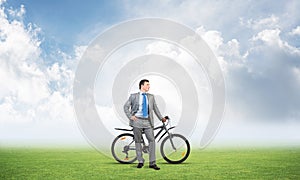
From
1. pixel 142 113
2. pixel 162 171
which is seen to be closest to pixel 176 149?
pixel 162 171

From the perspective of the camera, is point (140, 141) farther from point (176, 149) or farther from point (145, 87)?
point (145, 87)

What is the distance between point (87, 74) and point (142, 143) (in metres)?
3.43

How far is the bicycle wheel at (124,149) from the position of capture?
26.1 ft

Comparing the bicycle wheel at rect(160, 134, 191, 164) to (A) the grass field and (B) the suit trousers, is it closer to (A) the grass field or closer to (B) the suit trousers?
(A) the grass field

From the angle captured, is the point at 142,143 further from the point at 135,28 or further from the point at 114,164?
the point at 135,28

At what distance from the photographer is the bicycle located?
785cm

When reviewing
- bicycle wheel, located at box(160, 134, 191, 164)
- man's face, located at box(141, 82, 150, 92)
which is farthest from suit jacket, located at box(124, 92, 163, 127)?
bicycle wheel, located at box(160, 134, 191, 164)

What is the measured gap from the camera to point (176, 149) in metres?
7.86

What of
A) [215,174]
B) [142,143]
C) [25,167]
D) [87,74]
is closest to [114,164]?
[142,143]

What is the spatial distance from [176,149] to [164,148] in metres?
0.31

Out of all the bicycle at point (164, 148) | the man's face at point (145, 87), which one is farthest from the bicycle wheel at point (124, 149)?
Answer: the man's face at point (145, 87)

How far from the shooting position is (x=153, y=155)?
290 inches

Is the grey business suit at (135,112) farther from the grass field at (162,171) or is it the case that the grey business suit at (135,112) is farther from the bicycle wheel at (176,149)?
the bicycle wheel at (176,149)

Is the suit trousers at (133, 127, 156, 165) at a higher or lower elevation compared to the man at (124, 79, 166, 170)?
lower
